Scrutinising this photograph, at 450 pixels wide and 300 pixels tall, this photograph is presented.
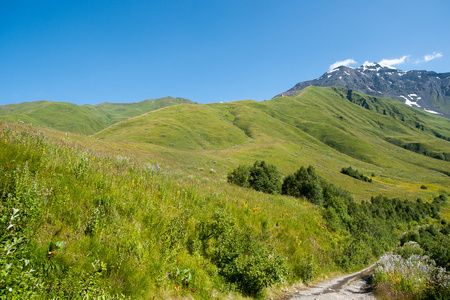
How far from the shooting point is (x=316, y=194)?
104 feet

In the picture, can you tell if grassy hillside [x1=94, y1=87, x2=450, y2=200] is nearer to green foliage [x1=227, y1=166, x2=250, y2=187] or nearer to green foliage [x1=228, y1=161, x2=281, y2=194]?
green foliage [x1=228, y1=161, x2=281, y2=194]

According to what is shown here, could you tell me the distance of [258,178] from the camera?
29344mm

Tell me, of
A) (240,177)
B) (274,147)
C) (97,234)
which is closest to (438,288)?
(97,234)

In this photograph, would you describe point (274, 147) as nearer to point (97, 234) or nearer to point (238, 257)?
Result: point (238, 257)

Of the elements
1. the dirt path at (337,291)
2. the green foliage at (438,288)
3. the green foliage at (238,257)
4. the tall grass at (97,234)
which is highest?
the tall grass at (97,234)

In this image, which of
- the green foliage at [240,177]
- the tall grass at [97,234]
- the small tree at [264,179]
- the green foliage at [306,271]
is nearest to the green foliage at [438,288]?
the green foliage at [306,271]

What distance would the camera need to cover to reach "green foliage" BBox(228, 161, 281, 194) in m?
27.0

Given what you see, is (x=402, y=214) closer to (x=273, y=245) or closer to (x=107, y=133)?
(x=273, y=245)

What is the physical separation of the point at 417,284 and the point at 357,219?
13293mm

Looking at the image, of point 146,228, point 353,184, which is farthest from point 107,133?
point 146,228

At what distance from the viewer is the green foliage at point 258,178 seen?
26984 mm

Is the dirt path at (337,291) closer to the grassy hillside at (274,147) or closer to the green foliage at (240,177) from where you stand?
the green foliage at (240,177)

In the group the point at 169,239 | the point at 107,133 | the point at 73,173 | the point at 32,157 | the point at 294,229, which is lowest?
the point at 294,229

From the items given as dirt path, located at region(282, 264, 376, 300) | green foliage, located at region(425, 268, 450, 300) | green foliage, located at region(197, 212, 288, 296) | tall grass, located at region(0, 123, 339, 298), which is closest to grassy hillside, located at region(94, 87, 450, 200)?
dirt path, located at region(282, 264, 376, 300)
